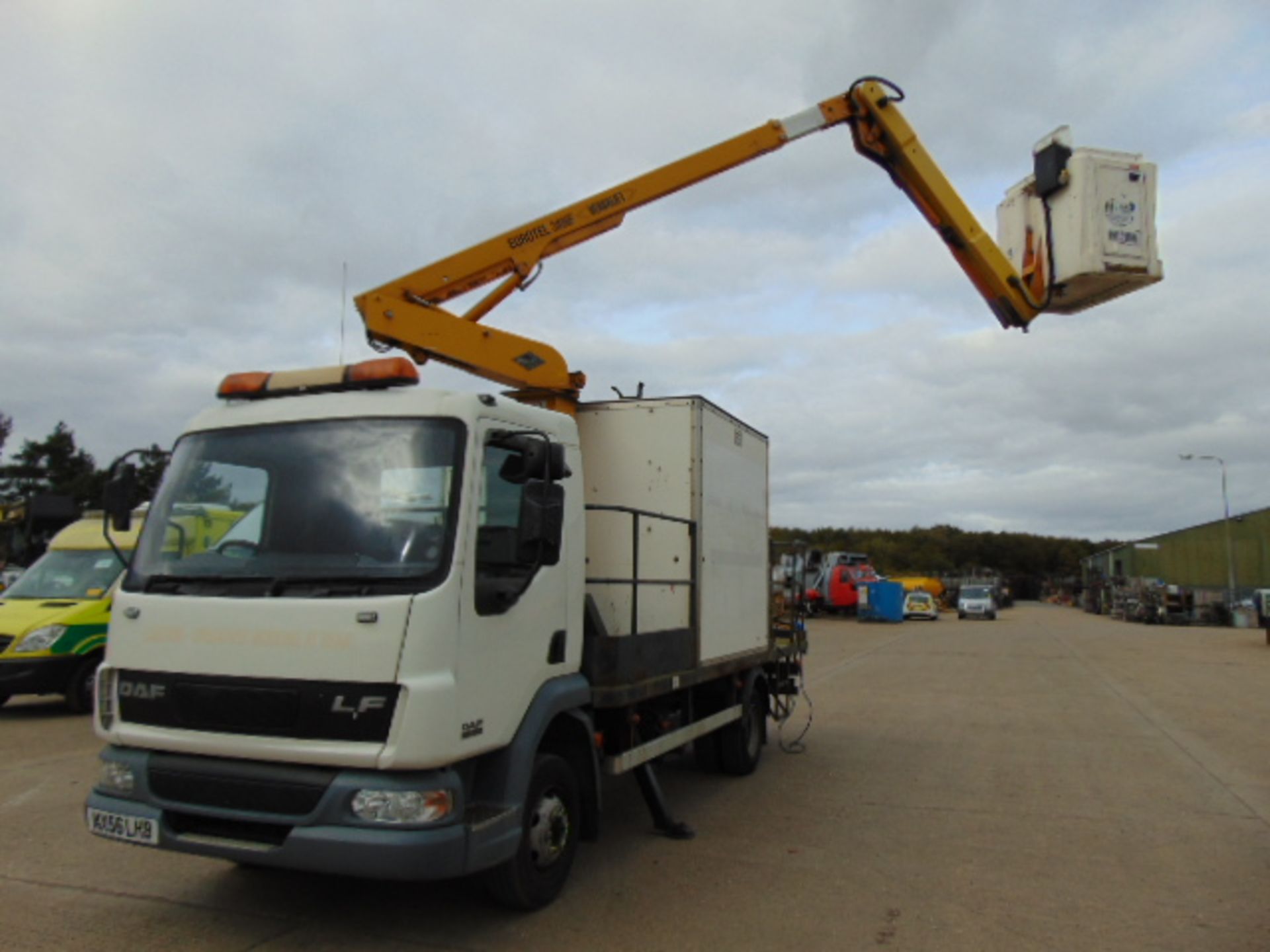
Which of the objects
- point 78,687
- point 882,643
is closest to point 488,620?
→ point 78,687

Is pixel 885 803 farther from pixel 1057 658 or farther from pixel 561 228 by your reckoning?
pixel 1057 658

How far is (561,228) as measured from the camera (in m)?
8.00

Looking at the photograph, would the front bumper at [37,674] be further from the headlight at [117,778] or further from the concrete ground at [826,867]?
the headlight at [117,778]

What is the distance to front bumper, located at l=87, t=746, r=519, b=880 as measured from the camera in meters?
3.89

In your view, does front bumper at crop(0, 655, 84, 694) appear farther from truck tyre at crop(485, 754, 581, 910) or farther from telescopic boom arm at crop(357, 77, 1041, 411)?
truck tyre at crop(485, 754, 581, 910)

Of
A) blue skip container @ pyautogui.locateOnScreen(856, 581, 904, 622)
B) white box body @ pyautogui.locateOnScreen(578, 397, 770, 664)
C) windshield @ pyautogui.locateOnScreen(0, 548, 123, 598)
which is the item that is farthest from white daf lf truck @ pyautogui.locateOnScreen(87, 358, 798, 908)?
blue skip container @ pyautogui.locateOnScreen(856, 581, 904, 622)

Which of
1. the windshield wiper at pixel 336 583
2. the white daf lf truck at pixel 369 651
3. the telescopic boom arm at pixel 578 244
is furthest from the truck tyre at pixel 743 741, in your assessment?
the windshield wiper at pixel 336 583

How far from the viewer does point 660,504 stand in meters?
6.75

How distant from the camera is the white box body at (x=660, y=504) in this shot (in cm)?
637

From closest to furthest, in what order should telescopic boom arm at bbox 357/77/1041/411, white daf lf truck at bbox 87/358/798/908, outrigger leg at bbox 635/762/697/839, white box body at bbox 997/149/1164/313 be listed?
white daf lf truck at bbox 87/358/798/908
outrigger leg at bbox 635/762/697/839
telescopic boom arm at bbox 357/77/1041/411
white box body at bbox 997/149/1164/313

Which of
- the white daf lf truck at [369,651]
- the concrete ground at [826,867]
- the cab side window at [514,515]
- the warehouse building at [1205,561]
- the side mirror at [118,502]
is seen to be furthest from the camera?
the warehouse building at [1205,561]

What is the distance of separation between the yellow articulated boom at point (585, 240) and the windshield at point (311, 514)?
84.1 inches

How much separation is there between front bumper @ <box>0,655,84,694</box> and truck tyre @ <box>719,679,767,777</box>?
7.73m

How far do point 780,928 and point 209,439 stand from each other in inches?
153
